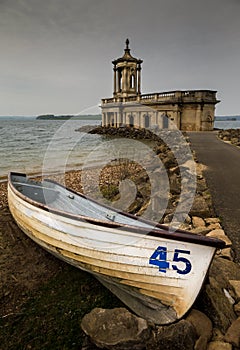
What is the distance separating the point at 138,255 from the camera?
3.57 metres

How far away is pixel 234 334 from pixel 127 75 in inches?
1665

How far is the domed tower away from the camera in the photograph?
4059 cm

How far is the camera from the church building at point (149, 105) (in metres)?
29.8

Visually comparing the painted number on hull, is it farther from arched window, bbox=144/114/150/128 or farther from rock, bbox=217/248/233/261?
arched window, bbox=144/114/150/128

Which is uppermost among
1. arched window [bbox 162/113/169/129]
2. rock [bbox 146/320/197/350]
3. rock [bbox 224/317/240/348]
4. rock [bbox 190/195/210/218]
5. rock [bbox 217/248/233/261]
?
arched window [bbox 162/113/169/129]

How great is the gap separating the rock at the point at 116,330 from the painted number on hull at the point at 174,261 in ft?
2.42

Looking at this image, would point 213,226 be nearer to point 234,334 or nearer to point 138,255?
point 138,255

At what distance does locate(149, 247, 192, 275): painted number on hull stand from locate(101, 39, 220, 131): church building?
28.4 m

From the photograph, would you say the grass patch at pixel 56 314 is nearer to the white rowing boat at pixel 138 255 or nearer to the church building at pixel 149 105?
the white rowing boat at pixel 138 255

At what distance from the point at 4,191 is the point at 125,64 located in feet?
114

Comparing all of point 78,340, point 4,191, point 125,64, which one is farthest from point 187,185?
point 125,64

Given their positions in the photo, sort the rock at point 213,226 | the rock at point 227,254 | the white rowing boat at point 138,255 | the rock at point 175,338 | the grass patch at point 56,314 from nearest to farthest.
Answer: the rock at point 175,338 < the white rowing boat at point 138,255 < the grass patch at point 56,314 < the rock at point 227,254 < the rock at point 213,226

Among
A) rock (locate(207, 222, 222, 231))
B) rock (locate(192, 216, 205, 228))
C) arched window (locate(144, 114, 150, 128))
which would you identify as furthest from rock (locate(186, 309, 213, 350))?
arched window (locate(144, 114, 150, 128))

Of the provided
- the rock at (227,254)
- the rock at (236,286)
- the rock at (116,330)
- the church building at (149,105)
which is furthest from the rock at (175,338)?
the church building at (149,105)
